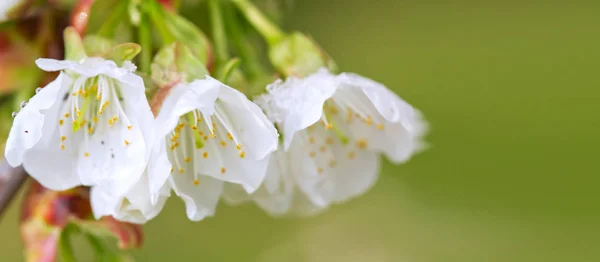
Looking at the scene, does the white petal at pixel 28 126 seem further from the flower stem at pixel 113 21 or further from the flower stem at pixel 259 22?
the flower stem at pixel 259 22

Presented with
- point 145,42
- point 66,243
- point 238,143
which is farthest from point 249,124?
point 66,243

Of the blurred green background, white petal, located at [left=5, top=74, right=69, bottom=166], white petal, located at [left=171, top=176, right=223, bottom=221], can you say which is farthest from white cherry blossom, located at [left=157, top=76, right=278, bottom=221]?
the blurred green background

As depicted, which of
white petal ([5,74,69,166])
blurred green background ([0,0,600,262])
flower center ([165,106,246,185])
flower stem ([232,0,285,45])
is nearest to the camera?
white petal ([5,74,69,166])

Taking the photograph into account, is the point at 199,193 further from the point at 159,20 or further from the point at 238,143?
the point at 159,20

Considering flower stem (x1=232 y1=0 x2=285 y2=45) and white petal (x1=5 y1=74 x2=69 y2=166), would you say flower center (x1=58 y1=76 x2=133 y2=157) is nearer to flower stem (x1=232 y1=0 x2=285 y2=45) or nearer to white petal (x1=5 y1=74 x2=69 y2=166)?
white petal (x1=5 y1=74 x2=69 y2=166)

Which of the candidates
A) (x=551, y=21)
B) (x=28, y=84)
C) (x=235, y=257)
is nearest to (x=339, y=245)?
(x=235, y=257)

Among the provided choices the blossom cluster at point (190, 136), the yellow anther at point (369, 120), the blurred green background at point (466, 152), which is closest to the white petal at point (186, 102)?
the blossom cluster at point (190, 136)
